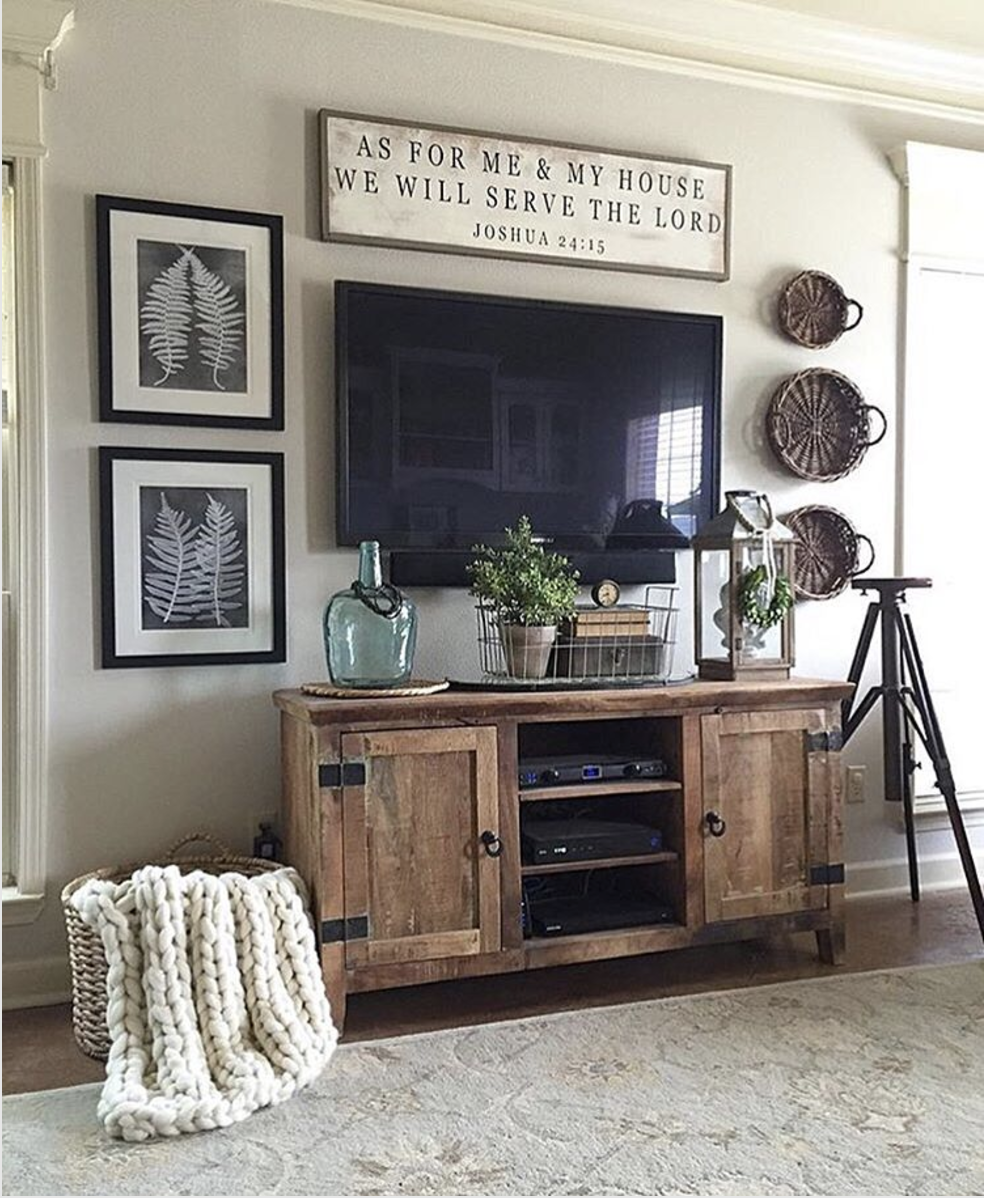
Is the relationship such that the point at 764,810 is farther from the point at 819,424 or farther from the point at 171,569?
the point at 171,569

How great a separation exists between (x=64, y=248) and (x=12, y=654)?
3.29 ft

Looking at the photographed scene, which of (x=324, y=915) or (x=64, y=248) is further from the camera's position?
(x=64, y=248)

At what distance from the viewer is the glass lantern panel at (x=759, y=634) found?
122 inches

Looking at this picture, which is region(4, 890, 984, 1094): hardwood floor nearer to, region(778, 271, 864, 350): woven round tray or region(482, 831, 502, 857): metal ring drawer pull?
region(482, 831, 502, 857): metal ring drawer pull

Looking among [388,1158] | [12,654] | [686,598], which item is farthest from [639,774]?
[12,654]

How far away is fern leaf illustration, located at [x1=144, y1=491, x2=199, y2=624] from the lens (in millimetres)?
2934

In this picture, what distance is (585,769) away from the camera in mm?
2861

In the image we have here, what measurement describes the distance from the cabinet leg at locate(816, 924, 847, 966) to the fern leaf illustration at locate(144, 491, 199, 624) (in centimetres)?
185

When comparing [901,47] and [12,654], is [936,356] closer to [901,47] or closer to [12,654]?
[901,47]

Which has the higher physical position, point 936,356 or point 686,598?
point 936,356

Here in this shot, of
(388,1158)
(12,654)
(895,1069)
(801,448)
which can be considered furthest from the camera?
(801,448)

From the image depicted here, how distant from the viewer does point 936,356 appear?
12.5 feet

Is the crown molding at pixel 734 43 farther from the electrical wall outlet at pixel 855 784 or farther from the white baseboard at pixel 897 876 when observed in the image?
the white baseboard at pixel 897 876

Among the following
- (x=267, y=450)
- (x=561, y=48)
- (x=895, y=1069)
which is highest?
(x=561, y=48)
